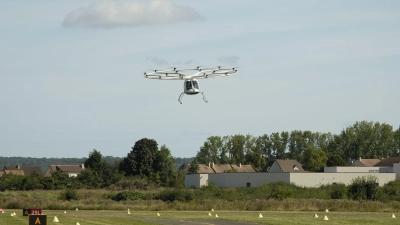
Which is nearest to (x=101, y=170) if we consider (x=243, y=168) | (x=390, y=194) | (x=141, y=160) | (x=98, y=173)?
(x=98, y=173)

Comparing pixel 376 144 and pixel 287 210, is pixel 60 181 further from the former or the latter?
pixel 376 144

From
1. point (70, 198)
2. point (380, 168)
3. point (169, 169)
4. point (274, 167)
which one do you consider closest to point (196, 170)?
point (169, 169)

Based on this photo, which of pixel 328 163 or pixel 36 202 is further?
pixel 328 163

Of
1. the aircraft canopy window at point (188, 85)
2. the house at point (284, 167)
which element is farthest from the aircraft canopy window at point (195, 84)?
the house at point (284, 167)

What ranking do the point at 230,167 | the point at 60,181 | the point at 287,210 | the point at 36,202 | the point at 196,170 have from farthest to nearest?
the point at 230,167 → the point at 196,170 → the point at 60,181 → the point at 36,202 → the point at 287,210

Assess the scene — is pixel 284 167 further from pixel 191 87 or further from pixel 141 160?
pixel 191 87

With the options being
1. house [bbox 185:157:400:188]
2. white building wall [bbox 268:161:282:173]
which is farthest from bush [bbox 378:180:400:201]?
white building wall [bbox 268:161:282:173]
